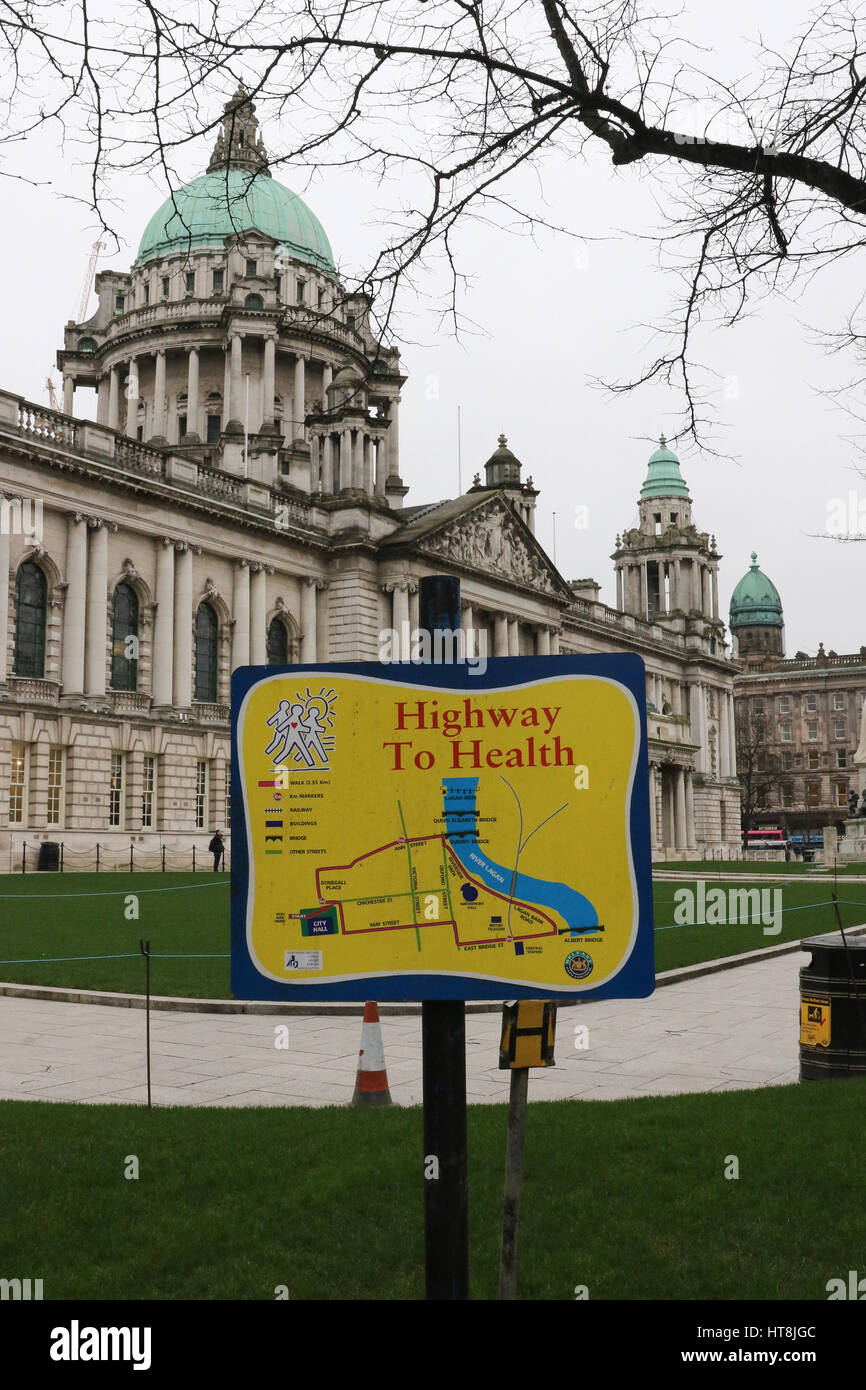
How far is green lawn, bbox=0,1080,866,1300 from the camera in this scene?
18.2 ft

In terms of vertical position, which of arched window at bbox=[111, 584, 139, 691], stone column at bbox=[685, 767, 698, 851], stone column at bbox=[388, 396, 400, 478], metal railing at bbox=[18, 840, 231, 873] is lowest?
metal railing at bbox=[18, 840, 231, 873]

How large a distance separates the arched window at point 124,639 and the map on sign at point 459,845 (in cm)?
4193

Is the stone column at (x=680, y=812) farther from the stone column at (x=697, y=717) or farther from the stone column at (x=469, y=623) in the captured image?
the stone column at (x=469, y=623)

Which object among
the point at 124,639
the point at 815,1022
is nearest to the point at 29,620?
the point at 124,639

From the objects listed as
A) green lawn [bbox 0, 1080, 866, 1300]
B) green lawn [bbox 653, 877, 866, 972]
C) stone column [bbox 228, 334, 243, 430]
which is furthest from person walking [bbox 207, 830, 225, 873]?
stone column [bbox 228, 334, 243, 430]

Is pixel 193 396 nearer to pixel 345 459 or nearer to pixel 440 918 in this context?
pixel 345 459

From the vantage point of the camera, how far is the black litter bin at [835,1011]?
9.71 metres

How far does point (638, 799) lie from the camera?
4.31 m

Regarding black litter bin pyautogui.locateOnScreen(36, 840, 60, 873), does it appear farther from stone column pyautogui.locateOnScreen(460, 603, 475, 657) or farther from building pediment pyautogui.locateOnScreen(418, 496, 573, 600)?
stone column pyautogui.locateOnScreen(460, 603, 475, 657)

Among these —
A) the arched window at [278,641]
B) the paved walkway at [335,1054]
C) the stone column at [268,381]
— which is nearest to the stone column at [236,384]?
the stone column at [268,381]

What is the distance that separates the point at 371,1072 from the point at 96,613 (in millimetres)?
36142

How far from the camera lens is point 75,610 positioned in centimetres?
4219

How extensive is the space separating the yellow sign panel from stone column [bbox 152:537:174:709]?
38.1 metres

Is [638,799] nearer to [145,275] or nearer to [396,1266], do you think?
[396,1266]
